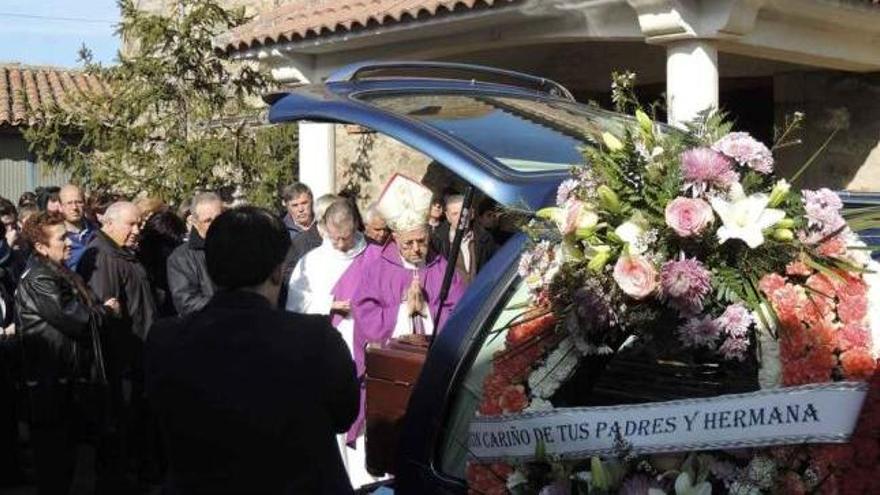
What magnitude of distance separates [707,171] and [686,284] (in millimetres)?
249

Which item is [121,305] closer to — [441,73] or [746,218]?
[441,73]

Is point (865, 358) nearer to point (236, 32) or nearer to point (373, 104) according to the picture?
point (373, 104)

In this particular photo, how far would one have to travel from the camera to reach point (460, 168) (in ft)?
9.69

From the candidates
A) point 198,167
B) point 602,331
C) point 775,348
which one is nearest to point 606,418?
point 602,331

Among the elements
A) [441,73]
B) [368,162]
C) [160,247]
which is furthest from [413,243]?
[368,162]

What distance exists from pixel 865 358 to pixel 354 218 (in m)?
4.21

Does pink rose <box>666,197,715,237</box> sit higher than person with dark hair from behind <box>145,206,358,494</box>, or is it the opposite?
pink rose <box>666,197,715,237</box>

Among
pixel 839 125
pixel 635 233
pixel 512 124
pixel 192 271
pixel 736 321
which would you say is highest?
pixel 839 125

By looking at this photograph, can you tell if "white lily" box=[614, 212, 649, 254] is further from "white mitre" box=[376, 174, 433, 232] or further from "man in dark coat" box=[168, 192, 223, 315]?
"man in dark coat" box=[168, 192, 223, 315]

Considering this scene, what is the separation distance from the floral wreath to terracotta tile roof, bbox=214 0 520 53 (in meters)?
6.61

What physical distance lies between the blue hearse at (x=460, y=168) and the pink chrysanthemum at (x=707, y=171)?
440mm

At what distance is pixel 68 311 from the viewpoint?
621cm

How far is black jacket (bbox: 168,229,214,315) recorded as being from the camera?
259 inches

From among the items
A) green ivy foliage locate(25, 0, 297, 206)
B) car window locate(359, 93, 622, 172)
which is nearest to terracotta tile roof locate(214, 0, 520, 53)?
green ivy foliage locate(25, 0, 297, 206)
